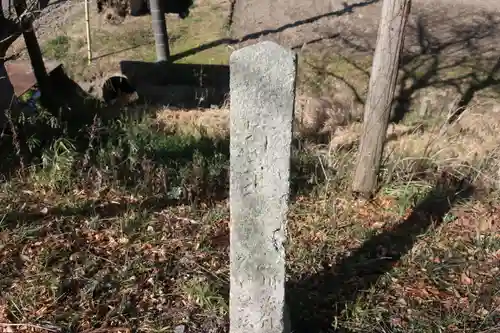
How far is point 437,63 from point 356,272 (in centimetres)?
609

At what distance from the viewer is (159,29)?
32.3ft

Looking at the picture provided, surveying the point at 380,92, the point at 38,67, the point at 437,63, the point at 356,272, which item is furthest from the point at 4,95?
the point at 437,63

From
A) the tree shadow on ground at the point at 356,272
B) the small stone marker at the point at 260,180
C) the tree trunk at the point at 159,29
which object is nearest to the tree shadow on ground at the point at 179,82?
the tree trunk at the point at 159,29

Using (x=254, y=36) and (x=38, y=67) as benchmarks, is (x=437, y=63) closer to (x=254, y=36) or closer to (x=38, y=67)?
(x=254, y=36)

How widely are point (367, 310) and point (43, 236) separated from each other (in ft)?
8.50

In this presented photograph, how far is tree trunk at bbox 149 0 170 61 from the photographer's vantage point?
9.79 meters

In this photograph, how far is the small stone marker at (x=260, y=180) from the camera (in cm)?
249

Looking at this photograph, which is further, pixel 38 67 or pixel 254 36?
pixel 254 36

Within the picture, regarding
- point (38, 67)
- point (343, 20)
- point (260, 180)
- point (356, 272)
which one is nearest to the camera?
point (260, 180)

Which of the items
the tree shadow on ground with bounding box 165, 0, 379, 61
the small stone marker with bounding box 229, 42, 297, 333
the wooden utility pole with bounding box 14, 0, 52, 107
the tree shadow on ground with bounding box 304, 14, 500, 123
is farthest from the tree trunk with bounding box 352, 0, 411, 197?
the tree shadow on ground with bounding box 165, 0, 379, 61

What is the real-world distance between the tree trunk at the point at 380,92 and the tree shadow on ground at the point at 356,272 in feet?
1.87

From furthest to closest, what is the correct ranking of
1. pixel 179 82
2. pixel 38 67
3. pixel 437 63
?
pixel 179 82 → pixel 437 63 → pixel 38 67

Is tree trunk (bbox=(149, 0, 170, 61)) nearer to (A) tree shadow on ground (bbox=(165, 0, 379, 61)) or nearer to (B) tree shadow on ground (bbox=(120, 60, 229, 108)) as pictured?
(B) tree shadow on ground (bbox=(120, 60, 229, 108))

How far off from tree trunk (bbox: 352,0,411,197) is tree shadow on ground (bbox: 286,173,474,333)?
57 centimetres
